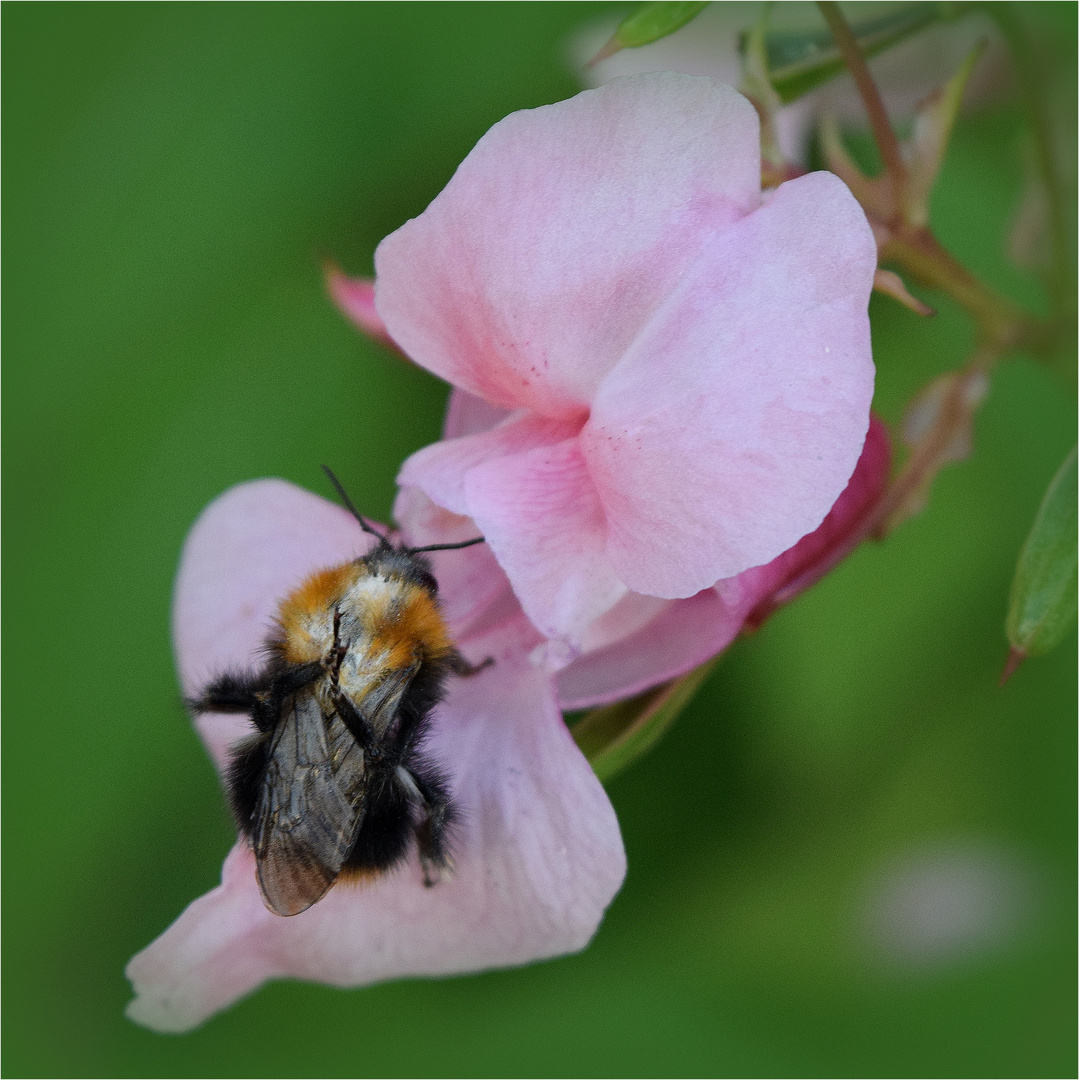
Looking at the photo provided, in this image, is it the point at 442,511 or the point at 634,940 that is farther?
the point at 634,940

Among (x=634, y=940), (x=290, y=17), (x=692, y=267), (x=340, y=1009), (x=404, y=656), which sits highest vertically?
(x=290, y=17)

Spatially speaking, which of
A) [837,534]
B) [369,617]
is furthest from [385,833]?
[837,534]

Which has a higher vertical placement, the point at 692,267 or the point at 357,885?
the point at 692,267

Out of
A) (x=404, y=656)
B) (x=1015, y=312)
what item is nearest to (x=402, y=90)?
(x=1015, y=312)

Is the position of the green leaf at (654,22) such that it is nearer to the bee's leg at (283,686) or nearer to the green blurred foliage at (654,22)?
the green blurred foliage at (654,22)

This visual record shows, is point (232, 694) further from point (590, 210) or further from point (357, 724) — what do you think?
point (590, 210)

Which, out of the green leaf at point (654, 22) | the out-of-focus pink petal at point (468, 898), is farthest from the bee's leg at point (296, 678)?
the green leaf at point (654, 22)

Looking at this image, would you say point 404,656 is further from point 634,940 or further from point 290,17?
point 290,17

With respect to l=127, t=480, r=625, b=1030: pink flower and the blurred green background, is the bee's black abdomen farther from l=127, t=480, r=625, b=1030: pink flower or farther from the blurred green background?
the blurred green background
